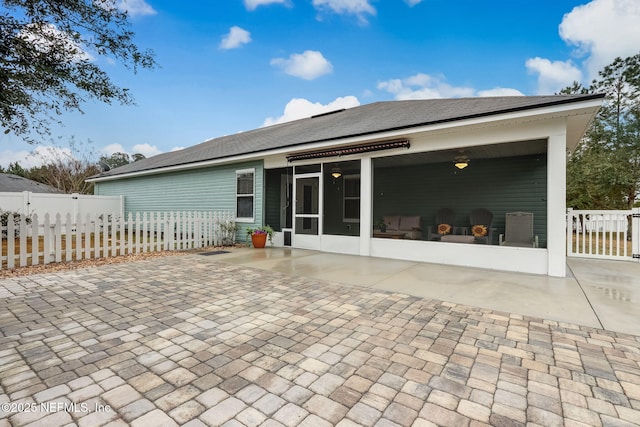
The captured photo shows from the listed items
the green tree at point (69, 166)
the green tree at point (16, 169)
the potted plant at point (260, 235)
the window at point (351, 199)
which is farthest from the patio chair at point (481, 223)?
the green tree at point (16, 169)

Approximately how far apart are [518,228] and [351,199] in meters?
4.65

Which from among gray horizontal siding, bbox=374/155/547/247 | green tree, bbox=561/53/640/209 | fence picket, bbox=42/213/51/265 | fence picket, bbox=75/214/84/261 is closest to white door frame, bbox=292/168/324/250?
gray horizontal siding, bbox=374/155/547/247

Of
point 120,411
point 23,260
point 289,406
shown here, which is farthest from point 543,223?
point 23,260

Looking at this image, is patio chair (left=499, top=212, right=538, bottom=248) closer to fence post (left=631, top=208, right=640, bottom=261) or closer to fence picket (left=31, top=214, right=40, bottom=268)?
fence post (left=631, top=208, right=640, bottom=261)

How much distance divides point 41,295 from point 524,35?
1649cm

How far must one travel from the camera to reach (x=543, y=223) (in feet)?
27.8

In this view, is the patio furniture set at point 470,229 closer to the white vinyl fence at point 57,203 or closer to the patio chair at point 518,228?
the patio chair at point 518,228

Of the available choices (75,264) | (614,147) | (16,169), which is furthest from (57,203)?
(16,169)

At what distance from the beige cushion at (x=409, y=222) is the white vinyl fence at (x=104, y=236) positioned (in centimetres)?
572

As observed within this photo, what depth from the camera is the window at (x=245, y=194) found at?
970cm

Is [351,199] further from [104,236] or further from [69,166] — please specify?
[69,166]

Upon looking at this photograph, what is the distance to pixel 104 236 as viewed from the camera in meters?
7.00

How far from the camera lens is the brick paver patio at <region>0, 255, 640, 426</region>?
170 cm

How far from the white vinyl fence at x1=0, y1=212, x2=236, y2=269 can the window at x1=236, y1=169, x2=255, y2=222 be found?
39 cm
